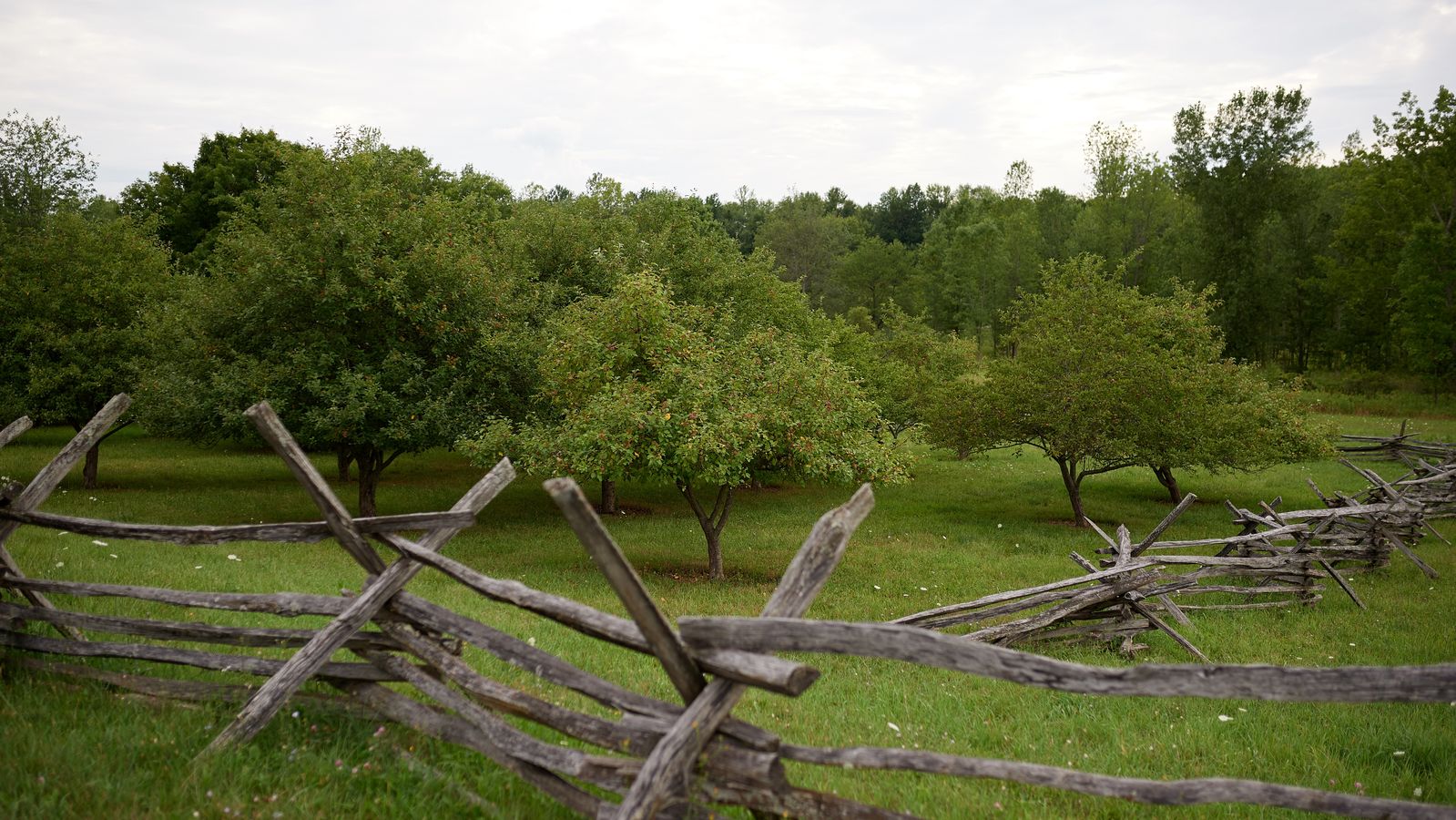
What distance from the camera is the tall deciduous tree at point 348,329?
1712 cm

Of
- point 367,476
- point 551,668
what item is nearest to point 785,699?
point 551,668

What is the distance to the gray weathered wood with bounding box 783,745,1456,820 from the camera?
356 centimetres

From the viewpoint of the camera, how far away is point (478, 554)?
55.1ft

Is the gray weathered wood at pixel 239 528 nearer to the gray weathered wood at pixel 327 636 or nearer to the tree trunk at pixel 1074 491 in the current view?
the gray weathered wood at pixel 327 636

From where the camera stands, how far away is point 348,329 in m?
18.6

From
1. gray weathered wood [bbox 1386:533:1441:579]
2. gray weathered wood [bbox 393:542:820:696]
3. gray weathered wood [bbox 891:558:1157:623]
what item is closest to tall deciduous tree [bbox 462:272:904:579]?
gray weathered wood [bbox 891:558:1157:623]

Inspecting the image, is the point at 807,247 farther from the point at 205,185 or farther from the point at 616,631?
the point at 616,631

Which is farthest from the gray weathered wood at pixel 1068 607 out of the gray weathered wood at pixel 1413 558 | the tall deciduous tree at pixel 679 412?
the gray weathered wood at pixel 1413 558

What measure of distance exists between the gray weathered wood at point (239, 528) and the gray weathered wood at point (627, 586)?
1441mm

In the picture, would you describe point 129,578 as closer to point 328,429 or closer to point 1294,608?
point 328,429

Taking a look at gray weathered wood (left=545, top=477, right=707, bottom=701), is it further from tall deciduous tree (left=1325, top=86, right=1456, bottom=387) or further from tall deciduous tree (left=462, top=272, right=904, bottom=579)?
tall deciduous tree (left=1325, top=86, right=1456, bottom=387)

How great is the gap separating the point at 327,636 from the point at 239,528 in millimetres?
1283

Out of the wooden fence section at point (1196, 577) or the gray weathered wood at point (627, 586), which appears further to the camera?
the wooden fence section at point (1196, 577)

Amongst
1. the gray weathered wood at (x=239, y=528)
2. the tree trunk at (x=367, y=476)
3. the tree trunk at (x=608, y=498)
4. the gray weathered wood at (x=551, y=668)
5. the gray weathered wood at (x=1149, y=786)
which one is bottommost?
the tree trunk at (x=608, y=498)
